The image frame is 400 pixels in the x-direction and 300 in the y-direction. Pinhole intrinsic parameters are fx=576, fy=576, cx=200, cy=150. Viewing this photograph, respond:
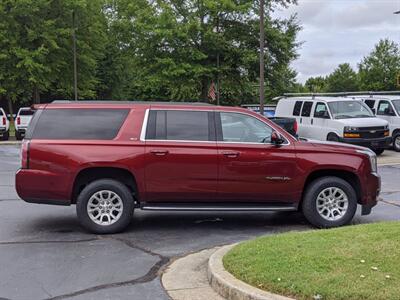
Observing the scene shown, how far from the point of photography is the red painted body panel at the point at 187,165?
7.99m

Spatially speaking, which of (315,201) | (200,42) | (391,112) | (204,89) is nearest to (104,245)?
(315,201)

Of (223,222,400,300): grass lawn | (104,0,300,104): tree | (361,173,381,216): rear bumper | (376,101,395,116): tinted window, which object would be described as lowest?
(223,222,400,300): grass lawn

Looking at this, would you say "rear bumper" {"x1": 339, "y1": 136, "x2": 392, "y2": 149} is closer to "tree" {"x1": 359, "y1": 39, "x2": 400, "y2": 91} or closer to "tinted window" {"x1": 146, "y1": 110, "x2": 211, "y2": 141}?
"tinted window" {"x1": 146, "y1": 110, "x2": 211, "y2": 141}

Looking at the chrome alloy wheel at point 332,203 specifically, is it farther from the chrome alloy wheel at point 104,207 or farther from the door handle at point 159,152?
the chrome alloy wheel at point 104,207

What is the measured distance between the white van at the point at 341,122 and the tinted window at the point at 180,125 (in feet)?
37.0

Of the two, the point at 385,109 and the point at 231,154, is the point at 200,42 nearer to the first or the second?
the point at 385,109

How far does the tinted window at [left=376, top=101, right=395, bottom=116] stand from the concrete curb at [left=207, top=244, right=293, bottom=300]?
17.2 m

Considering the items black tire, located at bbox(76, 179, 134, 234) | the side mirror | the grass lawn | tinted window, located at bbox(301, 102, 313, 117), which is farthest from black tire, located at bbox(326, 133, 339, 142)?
the grass lawn

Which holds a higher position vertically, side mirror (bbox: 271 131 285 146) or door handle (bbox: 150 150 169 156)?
side mirror (bbox: 271 131 285 146)

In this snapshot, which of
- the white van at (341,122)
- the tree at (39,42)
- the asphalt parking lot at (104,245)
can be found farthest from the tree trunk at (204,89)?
the asphalt parking lot at (104,245)

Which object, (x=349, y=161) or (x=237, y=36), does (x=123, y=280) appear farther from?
(x=237, y=36)

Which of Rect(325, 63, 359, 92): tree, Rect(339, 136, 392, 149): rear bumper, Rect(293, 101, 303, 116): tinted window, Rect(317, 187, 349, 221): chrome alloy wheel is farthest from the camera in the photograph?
Rect(325, 63, 359, 92): tree

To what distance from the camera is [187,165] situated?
8117mm

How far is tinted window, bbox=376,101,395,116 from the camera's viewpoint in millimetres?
21502
